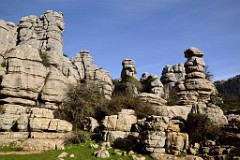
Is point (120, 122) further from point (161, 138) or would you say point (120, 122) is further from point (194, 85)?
point (194, 85)

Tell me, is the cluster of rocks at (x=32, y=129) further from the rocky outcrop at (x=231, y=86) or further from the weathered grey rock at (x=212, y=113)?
the rocky outcrop at (x=231, y=86)

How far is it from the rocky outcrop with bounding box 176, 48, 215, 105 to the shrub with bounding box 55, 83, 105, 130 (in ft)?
35.7

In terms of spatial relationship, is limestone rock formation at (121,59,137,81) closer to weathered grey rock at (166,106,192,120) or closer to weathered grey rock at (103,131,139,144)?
weathered grey rock at (166,106,192,120)

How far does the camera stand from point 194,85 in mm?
35062

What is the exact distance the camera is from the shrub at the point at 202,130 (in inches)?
930

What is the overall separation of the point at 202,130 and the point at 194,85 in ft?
38.8

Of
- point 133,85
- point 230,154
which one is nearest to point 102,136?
point 230,154

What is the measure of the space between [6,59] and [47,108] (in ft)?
23.1

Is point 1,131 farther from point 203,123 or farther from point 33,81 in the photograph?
point 203,123

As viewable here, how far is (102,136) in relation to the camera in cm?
2505

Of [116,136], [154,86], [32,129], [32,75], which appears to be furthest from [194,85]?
[32,129]

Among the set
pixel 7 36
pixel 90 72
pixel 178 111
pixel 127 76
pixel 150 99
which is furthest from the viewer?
pixel 127 76

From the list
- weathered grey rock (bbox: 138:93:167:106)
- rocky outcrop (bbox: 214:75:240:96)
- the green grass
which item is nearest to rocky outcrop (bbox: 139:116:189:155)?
the green grass

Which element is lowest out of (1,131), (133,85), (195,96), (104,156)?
(104,156)
